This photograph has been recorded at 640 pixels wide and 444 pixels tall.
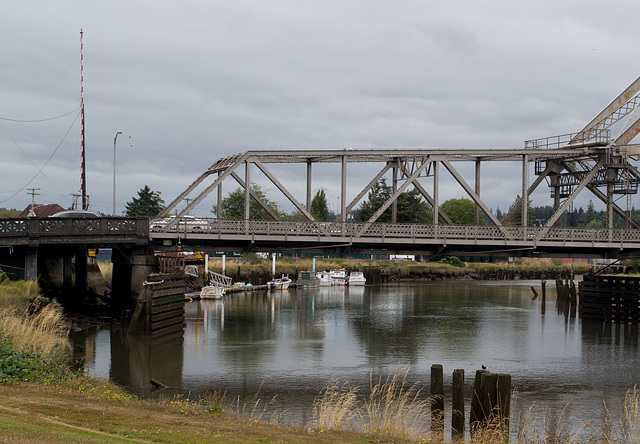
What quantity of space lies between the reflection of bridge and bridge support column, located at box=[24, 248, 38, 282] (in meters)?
6.42

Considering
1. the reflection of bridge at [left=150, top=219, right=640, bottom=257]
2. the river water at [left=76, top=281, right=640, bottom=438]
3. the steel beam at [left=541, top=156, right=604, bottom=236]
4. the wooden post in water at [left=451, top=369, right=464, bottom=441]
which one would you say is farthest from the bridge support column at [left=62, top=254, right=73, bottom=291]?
the wooden post in water at [left=451, top=369, right=464, bottom=441]

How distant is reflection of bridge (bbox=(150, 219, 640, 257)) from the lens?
3841 cm

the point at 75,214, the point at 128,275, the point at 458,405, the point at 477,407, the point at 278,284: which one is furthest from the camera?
the point at 278,284

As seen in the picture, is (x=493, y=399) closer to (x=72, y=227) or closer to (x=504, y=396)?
(x=504, y=396)

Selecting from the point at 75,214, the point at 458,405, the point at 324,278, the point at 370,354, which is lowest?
the point at 324,278

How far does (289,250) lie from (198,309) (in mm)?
16557

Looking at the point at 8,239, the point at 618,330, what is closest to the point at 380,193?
the point at 618,330

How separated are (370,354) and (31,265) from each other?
1787 centimetres

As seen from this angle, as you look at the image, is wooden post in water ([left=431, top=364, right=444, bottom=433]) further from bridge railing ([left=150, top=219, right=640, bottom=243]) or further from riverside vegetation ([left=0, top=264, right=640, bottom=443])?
bridge railing ([left=150, top=219, right=640, bottom=243])

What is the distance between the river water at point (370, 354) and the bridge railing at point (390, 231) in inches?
233

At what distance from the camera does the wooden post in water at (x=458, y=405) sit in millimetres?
17281

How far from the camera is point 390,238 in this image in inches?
1549

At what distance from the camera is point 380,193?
105875 millimetres

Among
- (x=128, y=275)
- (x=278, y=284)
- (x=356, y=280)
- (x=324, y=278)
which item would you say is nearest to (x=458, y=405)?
(x=128, y=275)
